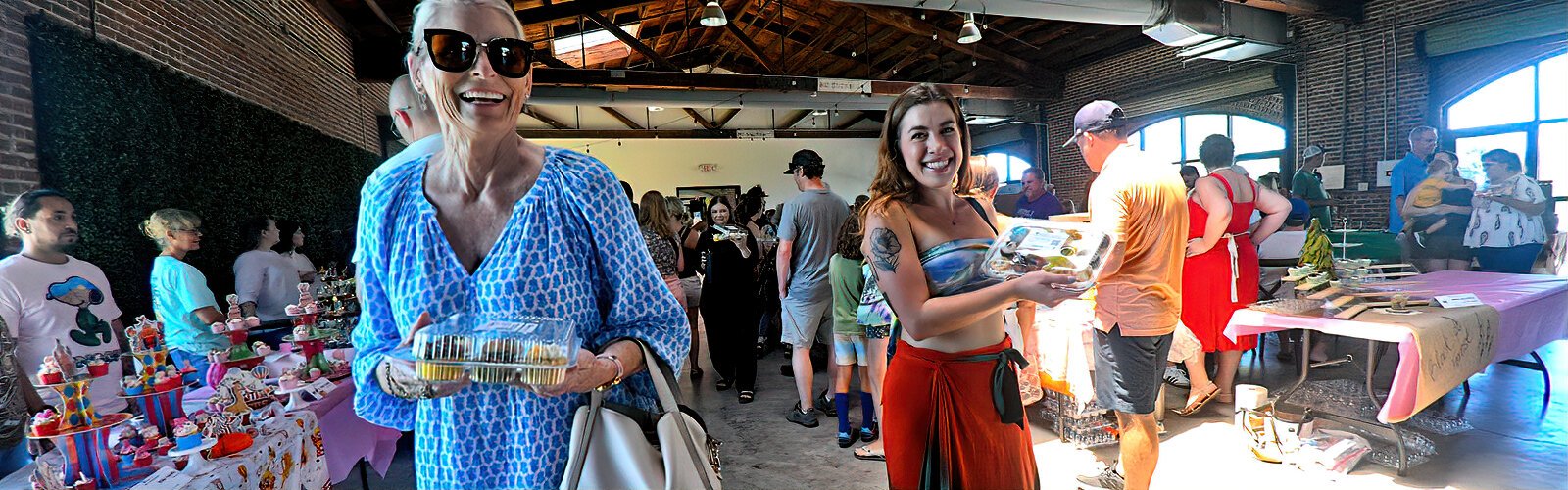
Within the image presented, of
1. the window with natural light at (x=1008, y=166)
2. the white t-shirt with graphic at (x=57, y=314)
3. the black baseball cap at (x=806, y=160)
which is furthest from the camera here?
the window with natural light at (x=1008, y=166)

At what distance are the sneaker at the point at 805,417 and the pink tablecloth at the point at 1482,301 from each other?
2470mm

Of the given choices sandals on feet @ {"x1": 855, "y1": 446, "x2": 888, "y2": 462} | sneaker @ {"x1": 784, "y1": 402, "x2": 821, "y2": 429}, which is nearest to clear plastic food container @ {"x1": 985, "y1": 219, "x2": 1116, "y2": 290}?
sandals on feet @ {"x1": 855, "y1": 446, "x2": 888, "y2": 462}

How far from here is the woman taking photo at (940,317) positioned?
178 cm

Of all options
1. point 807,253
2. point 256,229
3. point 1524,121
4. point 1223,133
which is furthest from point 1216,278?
point 1223,133

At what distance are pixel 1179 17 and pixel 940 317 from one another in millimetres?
8153

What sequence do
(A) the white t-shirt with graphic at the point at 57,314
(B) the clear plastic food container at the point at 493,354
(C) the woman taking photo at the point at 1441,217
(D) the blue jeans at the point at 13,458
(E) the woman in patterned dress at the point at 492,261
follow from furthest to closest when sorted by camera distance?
Result: (C) the woman taking photo at the point at 1441,217, (A) the white t-shirt with graphic at the point at 57,314, (D) the blue jeans at the point at 13,458, (E) the woman in patterned dress at the point at 492,261, (B) the clear plastic food container at the point at 493,354

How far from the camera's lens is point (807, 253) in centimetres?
428

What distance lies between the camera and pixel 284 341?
332 centimetres

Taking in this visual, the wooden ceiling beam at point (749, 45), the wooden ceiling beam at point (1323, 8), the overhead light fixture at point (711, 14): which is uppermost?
the wooden ceiling beam at point (749, 45)

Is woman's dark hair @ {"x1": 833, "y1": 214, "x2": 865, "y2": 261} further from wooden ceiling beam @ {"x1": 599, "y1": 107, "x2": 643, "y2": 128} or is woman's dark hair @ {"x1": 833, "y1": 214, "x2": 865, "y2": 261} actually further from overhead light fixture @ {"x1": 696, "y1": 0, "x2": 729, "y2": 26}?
wooden ceiling beam @ {"x1": 599, "y1": 107, "x2": 643, "y2": 128}

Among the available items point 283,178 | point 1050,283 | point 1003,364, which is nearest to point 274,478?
point 1003,364

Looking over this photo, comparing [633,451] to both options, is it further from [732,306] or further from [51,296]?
[732,306]

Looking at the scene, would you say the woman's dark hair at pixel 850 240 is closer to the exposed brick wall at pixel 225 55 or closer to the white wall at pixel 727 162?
the exposed brick wall at pixel 225 55

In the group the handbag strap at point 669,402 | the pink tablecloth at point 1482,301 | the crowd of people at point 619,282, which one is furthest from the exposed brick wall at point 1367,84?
the handbag strap at point 669,402
